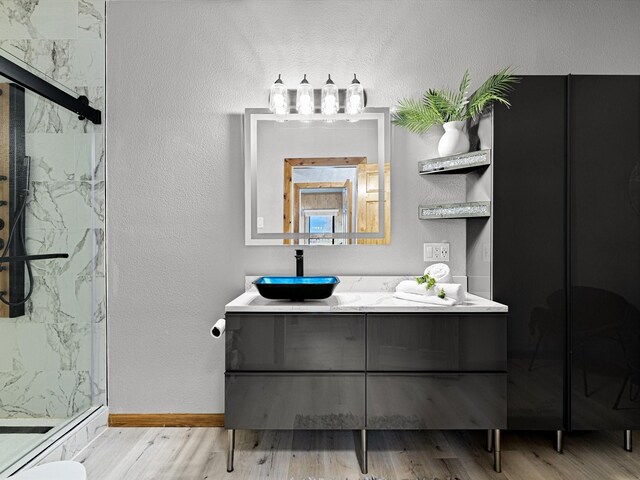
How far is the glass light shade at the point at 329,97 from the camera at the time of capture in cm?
237

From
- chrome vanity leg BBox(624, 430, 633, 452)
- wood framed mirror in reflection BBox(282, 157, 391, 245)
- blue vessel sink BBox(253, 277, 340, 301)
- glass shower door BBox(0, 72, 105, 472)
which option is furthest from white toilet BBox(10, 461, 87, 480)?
chrome vanity leg BBox(624, 430, 633, 452)

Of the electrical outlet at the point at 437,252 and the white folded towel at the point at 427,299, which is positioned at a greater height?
the electrical outlet at the point at 437,252

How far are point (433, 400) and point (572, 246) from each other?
1.04 metres

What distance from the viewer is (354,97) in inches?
93.4

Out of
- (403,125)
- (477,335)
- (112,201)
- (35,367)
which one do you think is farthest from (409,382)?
(112,201)

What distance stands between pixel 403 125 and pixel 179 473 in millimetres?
2239

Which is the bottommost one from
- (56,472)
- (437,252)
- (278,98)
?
(56,472)

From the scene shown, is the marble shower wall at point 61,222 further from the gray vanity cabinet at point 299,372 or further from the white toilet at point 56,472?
the gray vanity cabinet at point 299,372

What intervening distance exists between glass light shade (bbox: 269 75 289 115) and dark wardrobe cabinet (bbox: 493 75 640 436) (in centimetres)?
118

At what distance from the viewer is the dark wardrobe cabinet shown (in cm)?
201

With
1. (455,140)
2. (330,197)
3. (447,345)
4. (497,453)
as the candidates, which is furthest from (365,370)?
(455,140)

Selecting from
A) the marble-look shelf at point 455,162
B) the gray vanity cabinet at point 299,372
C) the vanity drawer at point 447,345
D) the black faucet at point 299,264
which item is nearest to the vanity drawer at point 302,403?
the gray vanity cabinet at point 299,372

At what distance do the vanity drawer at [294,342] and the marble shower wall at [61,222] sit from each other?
38.3 inches

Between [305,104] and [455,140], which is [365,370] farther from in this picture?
[305,104]
